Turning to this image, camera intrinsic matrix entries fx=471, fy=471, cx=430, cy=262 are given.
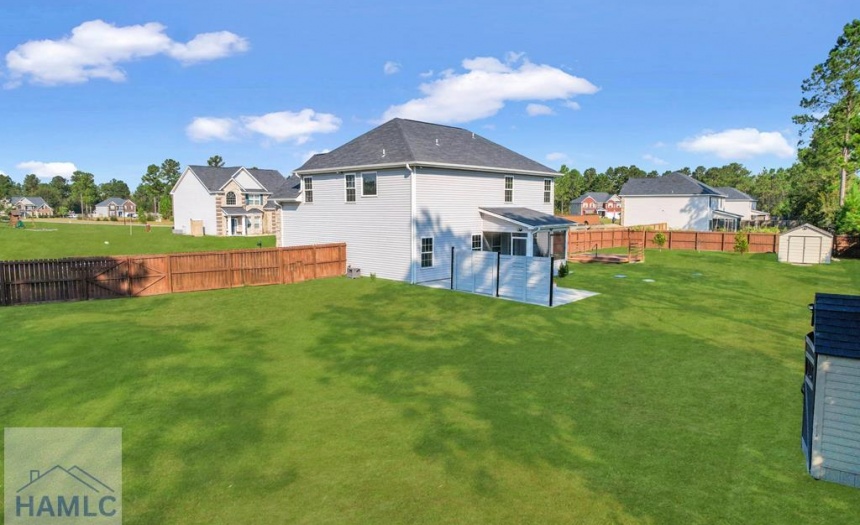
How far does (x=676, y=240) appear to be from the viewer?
42.4 meters

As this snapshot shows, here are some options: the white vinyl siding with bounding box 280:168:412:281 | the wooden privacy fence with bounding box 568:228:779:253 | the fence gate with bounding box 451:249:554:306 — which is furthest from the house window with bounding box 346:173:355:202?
the wooden privacy fence with bounding box 568:228:779:253

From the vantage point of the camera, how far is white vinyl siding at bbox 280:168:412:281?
79.4 ft

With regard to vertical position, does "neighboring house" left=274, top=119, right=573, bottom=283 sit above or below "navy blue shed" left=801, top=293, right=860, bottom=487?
above

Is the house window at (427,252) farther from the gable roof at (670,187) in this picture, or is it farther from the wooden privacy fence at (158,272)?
the gable roof at (670,187)

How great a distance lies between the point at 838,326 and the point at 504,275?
1432 cm

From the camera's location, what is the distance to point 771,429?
844 cm

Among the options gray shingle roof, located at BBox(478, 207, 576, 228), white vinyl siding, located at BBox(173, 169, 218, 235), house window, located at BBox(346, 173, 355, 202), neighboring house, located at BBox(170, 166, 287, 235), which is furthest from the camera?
white vinyl siding, located at BBox(173, 169, 218, 235)

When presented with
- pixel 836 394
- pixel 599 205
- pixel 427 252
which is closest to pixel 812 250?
pixel 427 252

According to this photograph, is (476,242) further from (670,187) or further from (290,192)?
(670,187)

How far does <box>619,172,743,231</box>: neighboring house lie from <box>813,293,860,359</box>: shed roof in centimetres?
5673

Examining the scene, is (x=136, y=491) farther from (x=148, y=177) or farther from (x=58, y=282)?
(x=148, y=177)

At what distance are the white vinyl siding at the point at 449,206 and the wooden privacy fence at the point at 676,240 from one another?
14522mm

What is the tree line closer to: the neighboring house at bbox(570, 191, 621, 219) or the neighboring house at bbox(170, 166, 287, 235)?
the neighboring house at bbox(170, 166, 287, 235)

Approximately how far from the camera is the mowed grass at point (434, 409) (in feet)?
21.0
